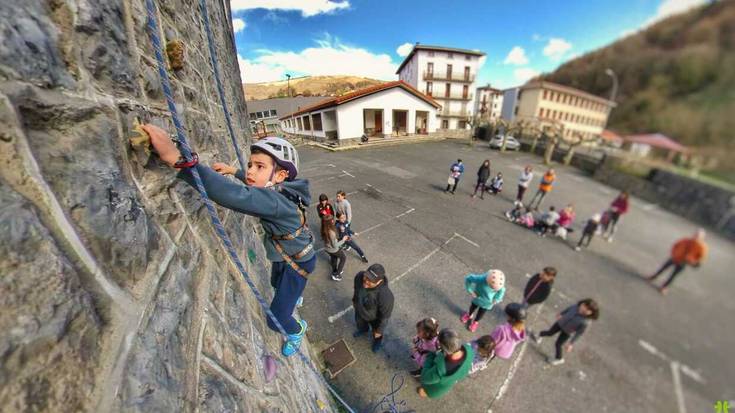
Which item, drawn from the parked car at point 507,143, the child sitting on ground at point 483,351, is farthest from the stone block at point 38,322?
the parked car at point 507,143

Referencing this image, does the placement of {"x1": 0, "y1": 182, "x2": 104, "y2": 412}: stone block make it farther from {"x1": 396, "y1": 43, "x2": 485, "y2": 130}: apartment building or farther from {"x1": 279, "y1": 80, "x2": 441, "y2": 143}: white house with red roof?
{"x1": 396, "y1": 43, "x2": 485, "y2": 130}: apartment building

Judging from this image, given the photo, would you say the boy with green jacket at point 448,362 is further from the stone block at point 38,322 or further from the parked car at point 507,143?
the parked car at point 507,143

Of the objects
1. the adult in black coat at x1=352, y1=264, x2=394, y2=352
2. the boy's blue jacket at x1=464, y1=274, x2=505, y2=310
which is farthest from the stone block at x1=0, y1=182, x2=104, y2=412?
the boy's blue jacket at x1=464, y1=274, x2=505, y2=310

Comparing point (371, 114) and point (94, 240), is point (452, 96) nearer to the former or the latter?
point (371, 114)

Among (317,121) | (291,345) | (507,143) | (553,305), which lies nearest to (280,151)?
(291,345)

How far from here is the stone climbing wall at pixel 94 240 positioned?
646 millimetres

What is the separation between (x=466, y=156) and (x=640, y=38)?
16371mm

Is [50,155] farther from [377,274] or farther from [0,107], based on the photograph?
[377,274]

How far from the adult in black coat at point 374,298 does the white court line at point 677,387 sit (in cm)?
239

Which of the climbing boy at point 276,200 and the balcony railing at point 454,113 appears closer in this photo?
the climbing boy at point 276,200

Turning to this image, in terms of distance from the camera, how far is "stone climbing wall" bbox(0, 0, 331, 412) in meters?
0.65

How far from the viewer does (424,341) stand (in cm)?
342

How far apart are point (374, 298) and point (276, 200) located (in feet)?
7.46

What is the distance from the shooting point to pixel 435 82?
102ft
